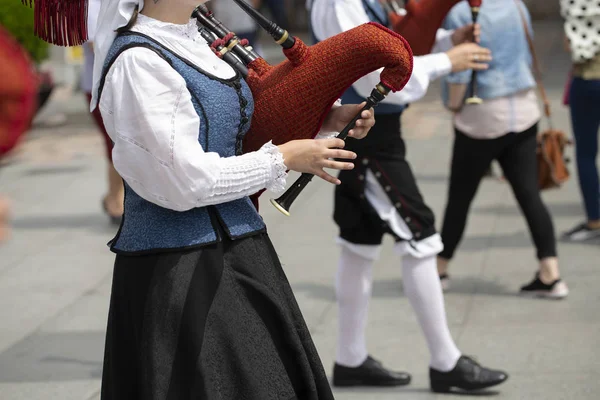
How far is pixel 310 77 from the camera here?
287 cm

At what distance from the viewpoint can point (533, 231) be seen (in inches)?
216

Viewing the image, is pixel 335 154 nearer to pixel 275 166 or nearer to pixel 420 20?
pixel 275 166

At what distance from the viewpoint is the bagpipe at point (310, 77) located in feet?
9.39

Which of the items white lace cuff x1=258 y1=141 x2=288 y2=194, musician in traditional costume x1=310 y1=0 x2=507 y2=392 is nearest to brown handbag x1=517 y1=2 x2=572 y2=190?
musician in traditional costume x1=310 y1=0 x2=507 y2=392

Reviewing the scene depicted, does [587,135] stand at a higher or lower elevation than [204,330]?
lower

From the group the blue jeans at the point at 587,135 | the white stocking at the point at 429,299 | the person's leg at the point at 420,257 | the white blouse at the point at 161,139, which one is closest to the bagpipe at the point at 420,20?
the person's leg at the point at 420,257

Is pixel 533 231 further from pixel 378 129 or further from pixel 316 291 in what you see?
pixel 378 129

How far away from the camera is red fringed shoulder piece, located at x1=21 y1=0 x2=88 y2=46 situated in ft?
9.48

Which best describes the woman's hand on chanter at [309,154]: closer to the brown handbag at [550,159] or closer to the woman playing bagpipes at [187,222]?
the woman playing bagpipes at [187,222]

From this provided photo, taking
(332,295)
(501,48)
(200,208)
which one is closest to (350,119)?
(200,208)

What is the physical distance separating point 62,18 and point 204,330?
2.98ft

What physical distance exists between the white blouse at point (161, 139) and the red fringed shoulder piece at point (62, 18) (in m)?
0.28

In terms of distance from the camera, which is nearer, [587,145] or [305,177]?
[305,177]

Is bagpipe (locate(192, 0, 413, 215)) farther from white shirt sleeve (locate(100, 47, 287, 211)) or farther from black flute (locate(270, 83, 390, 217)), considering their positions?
white shirt sleeve (locate(100, 47, 287, 211))
